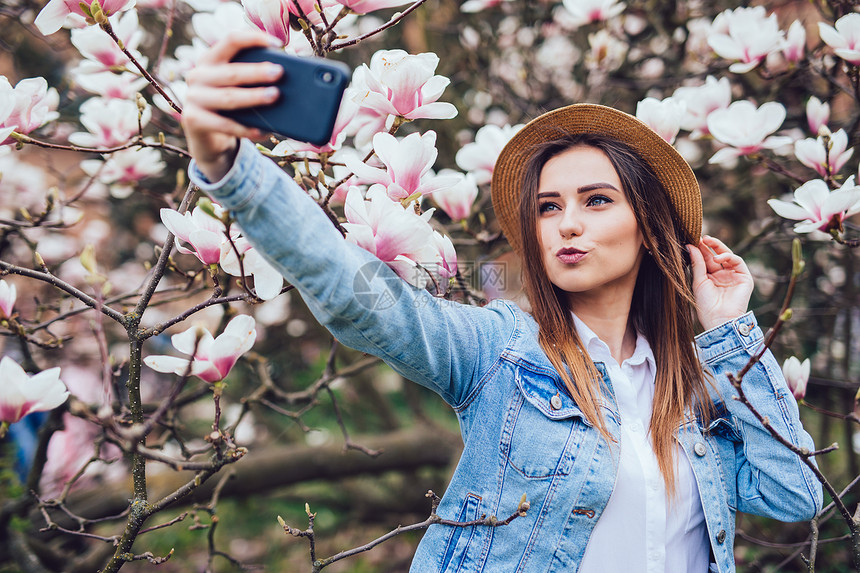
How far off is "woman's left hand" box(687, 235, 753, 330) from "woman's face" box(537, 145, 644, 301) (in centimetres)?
19

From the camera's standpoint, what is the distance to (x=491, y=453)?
1.12 m

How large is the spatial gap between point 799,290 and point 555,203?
1.91 metres

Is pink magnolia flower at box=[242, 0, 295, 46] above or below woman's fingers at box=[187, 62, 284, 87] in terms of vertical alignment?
above

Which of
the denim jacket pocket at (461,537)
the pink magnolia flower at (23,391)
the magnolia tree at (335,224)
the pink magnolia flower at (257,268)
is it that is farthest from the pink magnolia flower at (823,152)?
the pink magnolia flower at (23,391)

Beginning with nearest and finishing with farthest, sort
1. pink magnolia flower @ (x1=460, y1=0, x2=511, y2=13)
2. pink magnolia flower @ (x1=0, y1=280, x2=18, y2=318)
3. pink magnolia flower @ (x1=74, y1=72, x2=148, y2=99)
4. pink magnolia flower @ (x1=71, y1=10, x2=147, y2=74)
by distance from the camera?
pink magnolia flower @ (x1=0, y1=280, x2=18, y2=318), pink magnolia flower @ (x1=71, y1=10, x2=147, y2=74), pink magnolia flower @ (x1=74, y1=72, x2=148, y2=99), pink magnolia flower @ (x1=460, y1=0, x2=511, y2=13)

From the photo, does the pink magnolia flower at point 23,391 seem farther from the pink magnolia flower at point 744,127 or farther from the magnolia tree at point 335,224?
the pink magnolia flower at point 744,127

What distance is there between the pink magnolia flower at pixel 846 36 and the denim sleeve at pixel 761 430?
621mm

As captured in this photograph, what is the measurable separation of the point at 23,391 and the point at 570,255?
3.19 ft

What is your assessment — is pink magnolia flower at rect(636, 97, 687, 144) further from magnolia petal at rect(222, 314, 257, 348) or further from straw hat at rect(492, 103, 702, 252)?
magnolia petal at rect(222, 314, 257, 348)

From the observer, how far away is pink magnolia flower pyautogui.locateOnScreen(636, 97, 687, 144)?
135cm

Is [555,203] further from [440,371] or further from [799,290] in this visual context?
[799,290]

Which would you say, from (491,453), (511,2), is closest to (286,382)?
(511,2)

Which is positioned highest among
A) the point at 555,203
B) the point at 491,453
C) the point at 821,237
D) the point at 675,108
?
the point at 675,108

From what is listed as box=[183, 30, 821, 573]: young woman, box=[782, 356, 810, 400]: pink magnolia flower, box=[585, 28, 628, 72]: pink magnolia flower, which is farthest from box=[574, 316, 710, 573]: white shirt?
box=[585, 28, 628, 72]: pink magnolia flower
